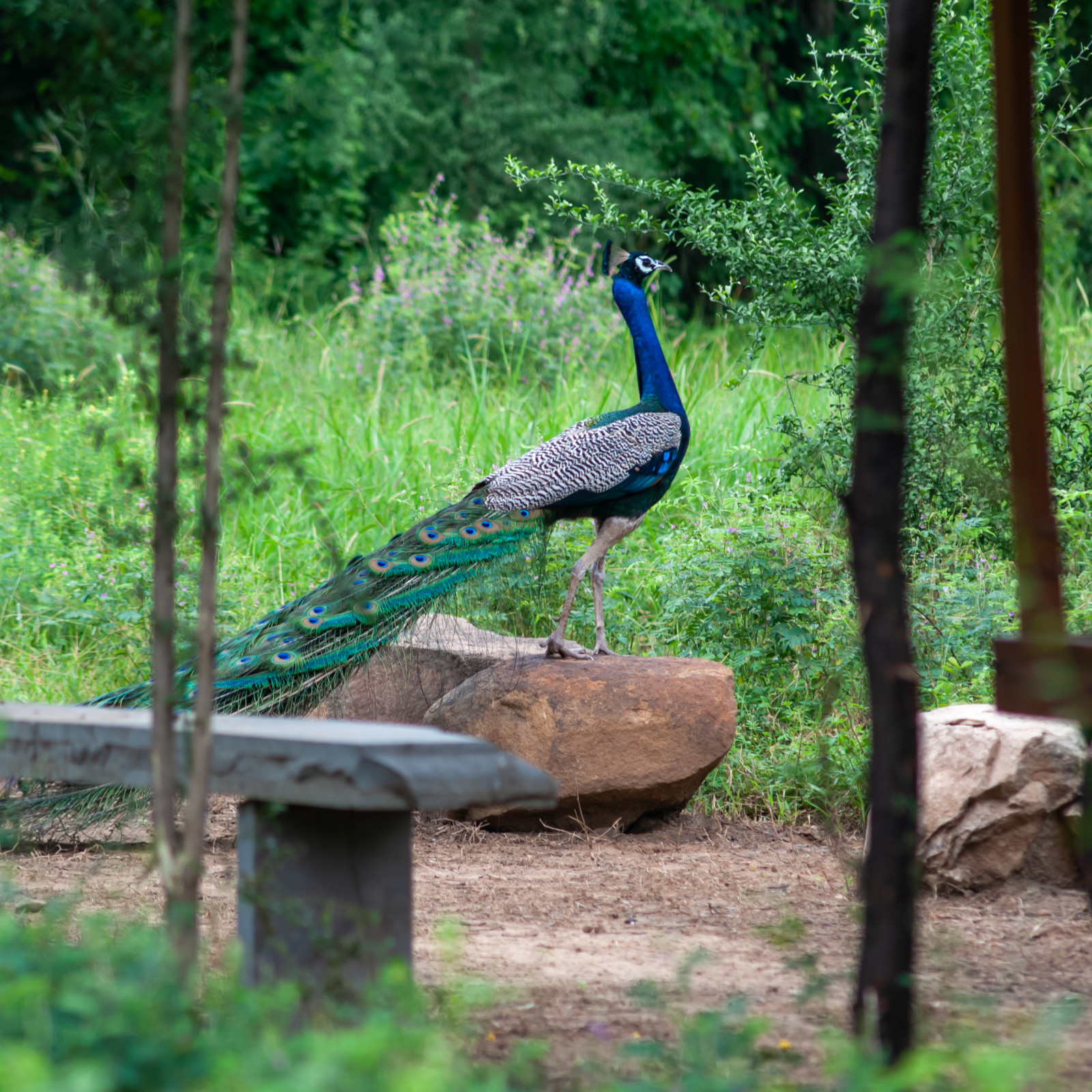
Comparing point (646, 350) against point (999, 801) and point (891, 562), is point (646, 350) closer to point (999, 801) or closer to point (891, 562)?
point (999, 801)

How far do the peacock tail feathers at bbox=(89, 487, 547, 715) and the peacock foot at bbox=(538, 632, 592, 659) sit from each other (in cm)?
37

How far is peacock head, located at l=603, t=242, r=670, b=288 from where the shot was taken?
5953mm

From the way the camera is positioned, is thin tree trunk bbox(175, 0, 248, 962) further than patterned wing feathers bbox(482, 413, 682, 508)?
No

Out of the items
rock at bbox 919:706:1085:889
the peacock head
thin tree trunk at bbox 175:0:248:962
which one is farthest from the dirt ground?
the peacock head

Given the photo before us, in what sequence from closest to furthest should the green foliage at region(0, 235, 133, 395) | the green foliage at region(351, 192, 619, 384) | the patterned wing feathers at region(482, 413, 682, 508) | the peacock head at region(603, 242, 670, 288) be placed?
the patterned wing feathers at region(482, 413, 682, 508) → the peacock head at region(603, 242, 670, 288) → the green foliage at region(0, 235, 133, 395) → the green foliage at region(351, 192, 619, 384)

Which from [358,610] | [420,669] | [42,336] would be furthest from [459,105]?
[358,610]

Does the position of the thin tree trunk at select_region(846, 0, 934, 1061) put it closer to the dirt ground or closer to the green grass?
the dirt ground

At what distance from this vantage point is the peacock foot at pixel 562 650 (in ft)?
17.2

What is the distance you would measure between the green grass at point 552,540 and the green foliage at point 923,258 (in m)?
0.32

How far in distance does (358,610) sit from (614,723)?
1084 millimetres

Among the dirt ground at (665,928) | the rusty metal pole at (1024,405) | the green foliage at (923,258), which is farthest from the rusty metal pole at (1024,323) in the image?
the green foliage at (923,258)

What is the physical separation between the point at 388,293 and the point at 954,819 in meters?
8.54

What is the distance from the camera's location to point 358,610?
5113 mm

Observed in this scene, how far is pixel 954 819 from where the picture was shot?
409 centimetres
